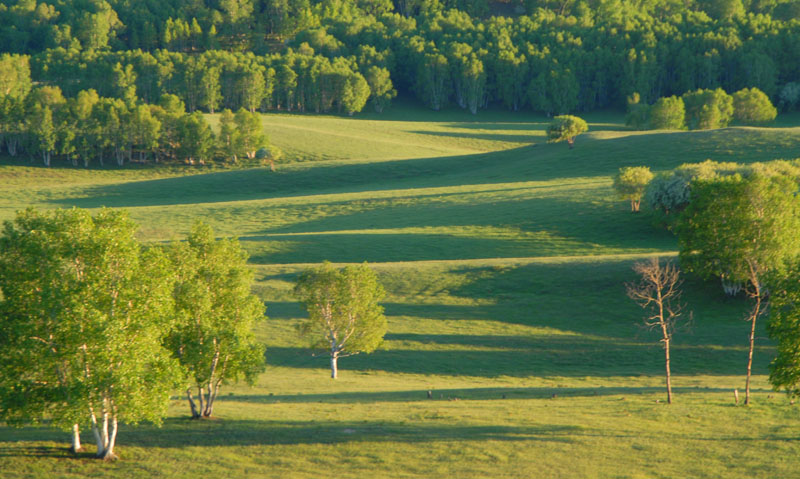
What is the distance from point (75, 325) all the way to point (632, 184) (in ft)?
232

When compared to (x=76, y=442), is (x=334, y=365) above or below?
below

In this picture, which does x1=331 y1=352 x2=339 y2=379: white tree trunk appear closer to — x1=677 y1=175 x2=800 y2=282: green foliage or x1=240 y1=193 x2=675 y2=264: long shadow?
x1=240 y1=193 x2=675 y2=264: long shadow

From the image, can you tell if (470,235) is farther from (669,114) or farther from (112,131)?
(112,131)

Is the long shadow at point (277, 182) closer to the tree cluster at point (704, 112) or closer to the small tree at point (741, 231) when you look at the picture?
the tree cluster at point (704, 112)

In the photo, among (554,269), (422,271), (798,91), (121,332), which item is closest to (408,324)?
(422,271)

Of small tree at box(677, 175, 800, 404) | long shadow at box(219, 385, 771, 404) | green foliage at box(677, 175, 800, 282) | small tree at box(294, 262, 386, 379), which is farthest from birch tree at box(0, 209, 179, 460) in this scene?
green foliage at box(677, 175, 800, 282)

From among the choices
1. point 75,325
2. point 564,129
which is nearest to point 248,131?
point 564,129

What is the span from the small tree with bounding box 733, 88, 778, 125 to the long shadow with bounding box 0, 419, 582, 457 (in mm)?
154662

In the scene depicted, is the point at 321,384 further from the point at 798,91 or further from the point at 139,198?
the point at 798,91

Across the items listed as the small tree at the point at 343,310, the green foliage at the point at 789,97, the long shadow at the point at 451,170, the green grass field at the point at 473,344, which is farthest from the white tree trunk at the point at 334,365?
the green foliage at the point at 789,97

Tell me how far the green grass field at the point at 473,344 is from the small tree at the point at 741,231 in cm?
327

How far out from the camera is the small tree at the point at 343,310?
49.2 metres

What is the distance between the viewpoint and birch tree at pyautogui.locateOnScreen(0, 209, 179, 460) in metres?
27.2

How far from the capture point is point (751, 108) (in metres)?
165
